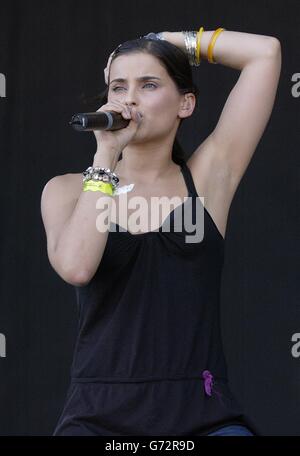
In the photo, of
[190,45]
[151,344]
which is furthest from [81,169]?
[151,344]

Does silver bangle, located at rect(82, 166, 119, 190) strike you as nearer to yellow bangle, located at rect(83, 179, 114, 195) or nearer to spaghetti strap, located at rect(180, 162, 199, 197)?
yellow bangle, located at rect(83, 179, 114, 195)

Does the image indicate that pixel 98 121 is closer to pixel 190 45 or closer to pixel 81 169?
pixel 190 45

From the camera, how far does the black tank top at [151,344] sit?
2.24 m

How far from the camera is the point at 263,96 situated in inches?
103

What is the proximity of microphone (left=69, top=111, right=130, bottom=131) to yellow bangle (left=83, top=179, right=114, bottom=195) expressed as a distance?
4.8 inches

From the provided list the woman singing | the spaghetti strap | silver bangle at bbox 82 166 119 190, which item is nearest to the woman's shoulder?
the woman singing

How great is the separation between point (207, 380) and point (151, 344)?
0.14 meters

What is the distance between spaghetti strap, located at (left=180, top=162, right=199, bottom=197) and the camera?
2.52 meters

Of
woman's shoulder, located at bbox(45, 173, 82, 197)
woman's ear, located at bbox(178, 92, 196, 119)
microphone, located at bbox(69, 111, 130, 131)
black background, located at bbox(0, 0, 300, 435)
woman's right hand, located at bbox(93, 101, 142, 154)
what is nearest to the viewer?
microphone, located at bbox(69, 111, 130, 131)

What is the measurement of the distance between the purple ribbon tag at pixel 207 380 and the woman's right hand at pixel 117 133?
1.74 feet

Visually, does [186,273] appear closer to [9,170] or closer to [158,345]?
[158,345]

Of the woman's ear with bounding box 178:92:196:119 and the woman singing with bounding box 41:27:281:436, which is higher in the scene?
the woman's ear with bounding box 178:92:196:119

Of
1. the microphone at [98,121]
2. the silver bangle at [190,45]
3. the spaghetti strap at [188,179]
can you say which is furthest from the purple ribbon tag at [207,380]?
the silver bangle at [190,45]
